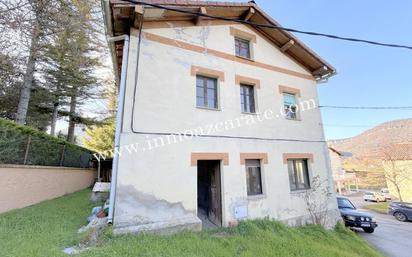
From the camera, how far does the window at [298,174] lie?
349 inches

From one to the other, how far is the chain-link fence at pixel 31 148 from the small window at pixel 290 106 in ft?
35.4

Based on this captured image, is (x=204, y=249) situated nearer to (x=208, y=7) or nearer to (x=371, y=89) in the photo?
(x=208, y=7)

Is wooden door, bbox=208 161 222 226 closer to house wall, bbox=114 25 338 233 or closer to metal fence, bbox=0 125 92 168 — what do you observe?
house wall, bbox=114 25 338 233

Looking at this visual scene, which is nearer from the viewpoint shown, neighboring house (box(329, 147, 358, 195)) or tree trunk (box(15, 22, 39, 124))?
tree trunk (box(15, 22, 39, 124))

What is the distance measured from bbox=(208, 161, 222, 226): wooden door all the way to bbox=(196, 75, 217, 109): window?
2.22 meters

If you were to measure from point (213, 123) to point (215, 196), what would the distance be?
2.69 m

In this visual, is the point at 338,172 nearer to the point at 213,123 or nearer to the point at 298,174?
the point at 298,174

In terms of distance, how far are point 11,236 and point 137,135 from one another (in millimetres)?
3788

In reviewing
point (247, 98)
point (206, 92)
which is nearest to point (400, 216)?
point (247, 98)

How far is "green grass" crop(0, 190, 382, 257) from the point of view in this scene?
451 cm

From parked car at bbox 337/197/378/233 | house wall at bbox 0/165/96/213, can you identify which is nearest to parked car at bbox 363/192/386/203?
parked car at bbox 337/197/378/233

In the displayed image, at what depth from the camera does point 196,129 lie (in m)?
6.96

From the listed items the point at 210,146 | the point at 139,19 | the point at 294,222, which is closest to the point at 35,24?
the point at 139,19

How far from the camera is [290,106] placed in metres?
9.80
